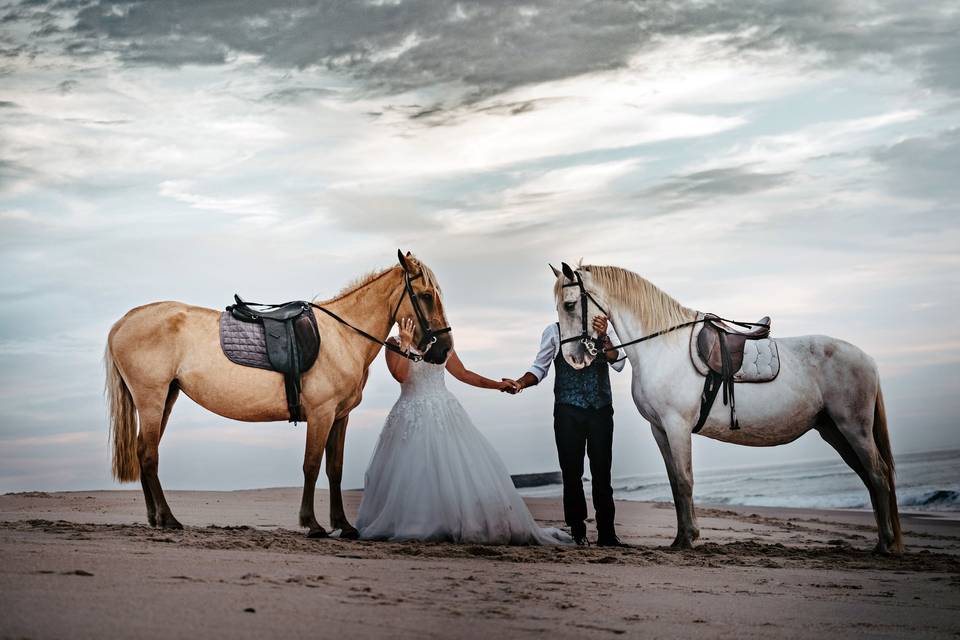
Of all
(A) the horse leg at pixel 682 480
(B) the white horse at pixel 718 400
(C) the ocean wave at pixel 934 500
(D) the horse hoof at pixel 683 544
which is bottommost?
(C) the ocean wave at pixel 934 500

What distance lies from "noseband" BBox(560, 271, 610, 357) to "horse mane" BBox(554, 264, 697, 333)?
0.45ft

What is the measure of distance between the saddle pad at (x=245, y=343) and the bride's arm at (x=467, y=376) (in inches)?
53.8

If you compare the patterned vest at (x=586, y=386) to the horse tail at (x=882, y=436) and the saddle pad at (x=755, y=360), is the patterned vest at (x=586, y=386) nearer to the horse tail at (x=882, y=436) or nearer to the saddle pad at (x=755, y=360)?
the saddle pad at (x=755, y=360)

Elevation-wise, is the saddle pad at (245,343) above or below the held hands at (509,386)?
above

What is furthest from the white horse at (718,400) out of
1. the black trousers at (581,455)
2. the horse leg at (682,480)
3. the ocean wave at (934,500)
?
the ocean wave at (934,500)

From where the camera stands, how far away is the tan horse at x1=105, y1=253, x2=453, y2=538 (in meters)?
6.60

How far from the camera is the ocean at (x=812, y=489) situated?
14.8 metres

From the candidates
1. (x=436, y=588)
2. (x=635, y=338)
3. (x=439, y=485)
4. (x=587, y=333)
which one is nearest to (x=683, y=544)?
(x=635, y=338)

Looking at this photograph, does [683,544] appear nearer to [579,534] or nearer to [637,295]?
[579,534]

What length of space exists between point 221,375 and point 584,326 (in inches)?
107

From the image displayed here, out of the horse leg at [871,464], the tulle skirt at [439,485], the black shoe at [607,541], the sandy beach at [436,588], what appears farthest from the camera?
the horse leg at [871,464]

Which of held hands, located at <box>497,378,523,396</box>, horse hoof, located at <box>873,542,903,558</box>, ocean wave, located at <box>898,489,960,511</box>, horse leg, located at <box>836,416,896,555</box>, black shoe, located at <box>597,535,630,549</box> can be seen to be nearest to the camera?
black shoe, located at <box>597,535,630,549</box>

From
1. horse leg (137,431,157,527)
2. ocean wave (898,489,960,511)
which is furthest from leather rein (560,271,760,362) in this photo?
ocean wave (898,489,960,511)

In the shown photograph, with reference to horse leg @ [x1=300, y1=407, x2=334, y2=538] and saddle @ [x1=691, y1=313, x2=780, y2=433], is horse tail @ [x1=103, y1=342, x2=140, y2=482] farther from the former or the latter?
saddle @ [x1=691, y1=313, x2=780, y2=433]
